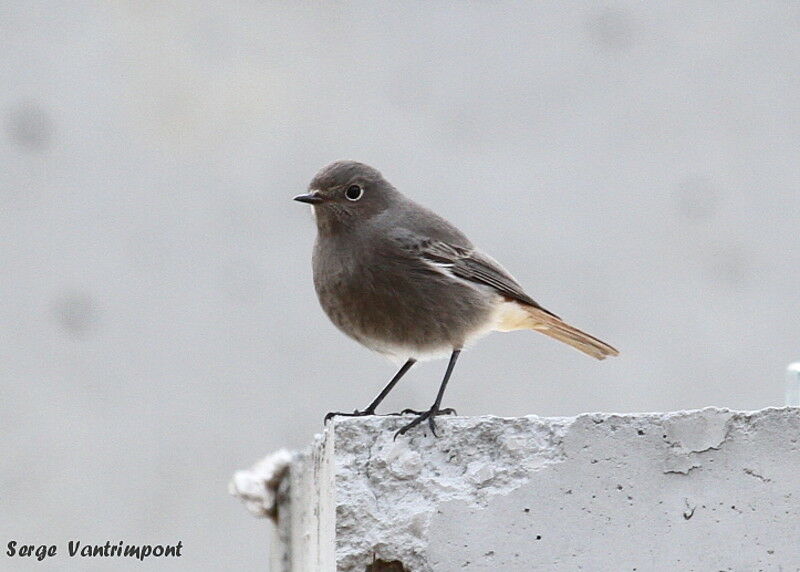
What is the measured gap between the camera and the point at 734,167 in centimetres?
889

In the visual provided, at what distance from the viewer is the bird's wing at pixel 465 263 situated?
14.3ft

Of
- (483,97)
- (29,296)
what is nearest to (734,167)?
(483,97)

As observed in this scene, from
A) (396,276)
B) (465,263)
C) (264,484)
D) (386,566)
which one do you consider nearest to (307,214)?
(264,484)

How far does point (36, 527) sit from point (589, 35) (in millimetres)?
4262

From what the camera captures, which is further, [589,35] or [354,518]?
[589,35]

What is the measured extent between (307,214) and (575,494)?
5.39m

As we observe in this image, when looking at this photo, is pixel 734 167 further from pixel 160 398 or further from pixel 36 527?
pixel 36 527

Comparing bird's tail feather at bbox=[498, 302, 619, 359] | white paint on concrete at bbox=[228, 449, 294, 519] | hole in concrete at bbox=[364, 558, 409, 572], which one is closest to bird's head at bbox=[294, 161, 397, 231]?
bird's tail feather at bbox=[498, 302, 619, 359]

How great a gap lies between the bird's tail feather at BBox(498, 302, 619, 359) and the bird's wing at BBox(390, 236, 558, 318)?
35 millimetres

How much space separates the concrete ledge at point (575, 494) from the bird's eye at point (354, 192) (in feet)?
4.24

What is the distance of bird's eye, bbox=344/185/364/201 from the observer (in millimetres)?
4457

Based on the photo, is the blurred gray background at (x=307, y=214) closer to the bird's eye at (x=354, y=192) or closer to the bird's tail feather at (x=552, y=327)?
the bird's tail feather at (x=552, y=327)

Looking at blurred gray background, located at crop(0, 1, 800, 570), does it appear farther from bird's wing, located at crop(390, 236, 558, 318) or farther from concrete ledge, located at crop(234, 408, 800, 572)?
concrete ledge, located at crop(234, 408, 800, 572)

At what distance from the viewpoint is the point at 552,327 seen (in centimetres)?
491
